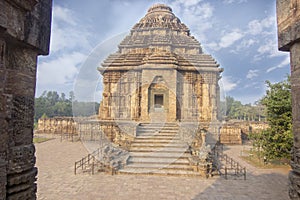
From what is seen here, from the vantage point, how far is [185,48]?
20766mm

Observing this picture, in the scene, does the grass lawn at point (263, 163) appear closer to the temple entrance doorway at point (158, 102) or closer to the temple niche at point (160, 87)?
the temple niche at point (160, 87)

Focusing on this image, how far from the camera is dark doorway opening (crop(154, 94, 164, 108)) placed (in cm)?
1641

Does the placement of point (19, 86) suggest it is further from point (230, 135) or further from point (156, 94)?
point (230, 135)

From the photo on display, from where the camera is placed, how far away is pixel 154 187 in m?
6.98

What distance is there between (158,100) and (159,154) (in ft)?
23.9

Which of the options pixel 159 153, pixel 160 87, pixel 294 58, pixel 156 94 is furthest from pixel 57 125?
pixel 294 58

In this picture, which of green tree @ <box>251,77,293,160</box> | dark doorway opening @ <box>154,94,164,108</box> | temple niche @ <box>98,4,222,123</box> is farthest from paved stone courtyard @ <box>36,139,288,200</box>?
dark doorway opening @ <box>154,94,164,108</box>

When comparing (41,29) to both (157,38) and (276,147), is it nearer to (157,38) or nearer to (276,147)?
(276,147)

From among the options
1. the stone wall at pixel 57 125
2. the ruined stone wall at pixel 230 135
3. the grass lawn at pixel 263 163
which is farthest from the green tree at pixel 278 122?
the stone wall at pixel 57 125

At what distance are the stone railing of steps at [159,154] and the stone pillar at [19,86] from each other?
664cm

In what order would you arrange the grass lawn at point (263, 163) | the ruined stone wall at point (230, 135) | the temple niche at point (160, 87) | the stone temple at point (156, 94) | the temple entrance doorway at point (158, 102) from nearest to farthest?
the grass lawn at point (263, 163) < the stone temple at point (156, 94) < the temple niche at point (160, 87) < the temple entrance doorway at point (158, 102) < the ruined stone wall at point (230, 135)

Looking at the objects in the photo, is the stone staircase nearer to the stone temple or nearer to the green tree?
the stone temple

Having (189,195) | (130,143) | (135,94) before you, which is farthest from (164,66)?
(189,195)

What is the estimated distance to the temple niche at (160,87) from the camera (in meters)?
16.1
